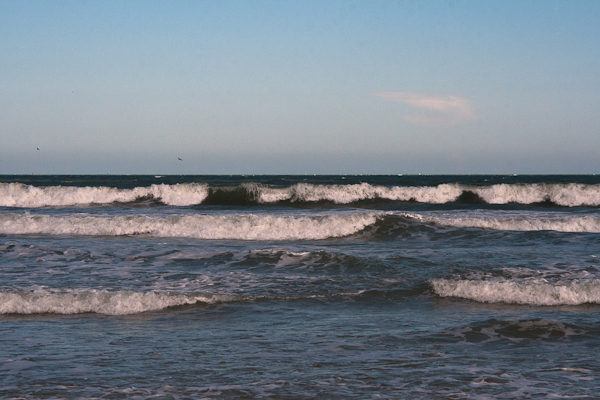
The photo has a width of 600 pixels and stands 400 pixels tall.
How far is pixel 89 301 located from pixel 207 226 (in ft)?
33.0

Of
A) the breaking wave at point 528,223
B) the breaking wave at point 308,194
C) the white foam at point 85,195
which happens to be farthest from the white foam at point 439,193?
the breaking wave at point 528,223

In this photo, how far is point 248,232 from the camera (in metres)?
17.1

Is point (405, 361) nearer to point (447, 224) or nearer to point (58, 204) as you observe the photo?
point (447, 224)

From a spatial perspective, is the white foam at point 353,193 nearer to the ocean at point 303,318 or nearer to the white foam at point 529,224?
the white foam at point 529,224

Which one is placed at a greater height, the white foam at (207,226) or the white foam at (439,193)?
the white foam at (439,193)

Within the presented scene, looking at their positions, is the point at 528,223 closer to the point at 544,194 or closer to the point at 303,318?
the point at 303,318

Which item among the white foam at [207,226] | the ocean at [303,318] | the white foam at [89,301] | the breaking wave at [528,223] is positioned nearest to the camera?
the ocean at [303,318]

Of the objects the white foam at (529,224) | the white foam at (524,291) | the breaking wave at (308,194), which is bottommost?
the white foam at (524,291)

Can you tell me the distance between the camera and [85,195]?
32469 mm

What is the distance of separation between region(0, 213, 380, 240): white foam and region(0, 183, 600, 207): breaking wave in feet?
44.6

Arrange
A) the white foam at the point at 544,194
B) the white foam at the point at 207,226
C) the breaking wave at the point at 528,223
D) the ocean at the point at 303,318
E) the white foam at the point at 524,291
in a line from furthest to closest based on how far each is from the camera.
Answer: the white foam at the point at 544,194
the breaking wave at the point at 528,223
the white foam at the point at 207,226
the white foam at the point at 524,291
the ocean at the point at 303,318

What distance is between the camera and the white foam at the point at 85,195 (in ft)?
105

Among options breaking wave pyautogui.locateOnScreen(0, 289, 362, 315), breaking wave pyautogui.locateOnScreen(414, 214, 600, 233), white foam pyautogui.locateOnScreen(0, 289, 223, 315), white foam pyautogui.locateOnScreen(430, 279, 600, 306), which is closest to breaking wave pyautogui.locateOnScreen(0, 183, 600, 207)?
breaking wave pyautogui.locateOnScreen(414, 214, 600, 233)

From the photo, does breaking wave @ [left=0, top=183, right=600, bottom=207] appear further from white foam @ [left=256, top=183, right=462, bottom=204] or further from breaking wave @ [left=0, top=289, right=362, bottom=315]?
breaking wave @ [left=0, top=289, right=362, bottom=315]
